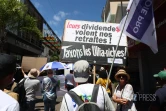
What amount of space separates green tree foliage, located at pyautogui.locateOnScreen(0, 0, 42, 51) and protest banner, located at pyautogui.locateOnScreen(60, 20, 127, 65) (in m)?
10.9

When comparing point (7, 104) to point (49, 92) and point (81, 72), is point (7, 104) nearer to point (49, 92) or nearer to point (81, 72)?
point (81, 72)

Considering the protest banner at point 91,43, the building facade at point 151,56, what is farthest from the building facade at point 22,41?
the protest banner at point 91,43

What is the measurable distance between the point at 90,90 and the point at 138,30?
2.76 metres

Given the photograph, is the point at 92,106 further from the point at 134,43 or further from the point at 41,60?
the point at 134,43

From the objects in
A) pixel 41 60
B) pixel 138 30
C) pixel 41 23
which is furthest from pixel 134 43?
pixel 41 23

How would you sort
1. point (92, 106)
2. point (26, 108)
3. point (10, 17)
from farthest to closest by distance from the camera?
point (10, 17)
point (26, 108)
point (92, 106)

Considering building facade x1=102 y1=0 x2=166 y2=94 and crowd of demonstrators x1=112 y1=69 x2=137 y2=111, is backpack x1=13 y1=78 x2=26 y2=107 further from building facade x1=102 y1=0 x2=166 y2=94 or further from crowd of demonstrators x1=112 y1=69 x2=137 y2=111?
building facade x1=102 y1=0 x2=166 y2=94

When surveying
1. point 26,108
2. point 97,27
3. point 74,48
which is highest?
point 97,27

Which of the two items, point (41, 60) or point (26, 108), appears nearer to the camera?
point (26, 108)

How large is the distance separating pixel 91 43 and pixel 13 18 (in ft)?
39.2

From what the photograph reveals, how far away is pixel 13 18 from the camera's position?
655 inches

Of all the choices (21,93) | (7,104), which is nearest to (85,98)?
(7,104)

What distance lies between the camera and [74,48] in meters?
6.03

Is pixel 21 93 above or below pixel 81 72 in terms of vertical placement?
below
